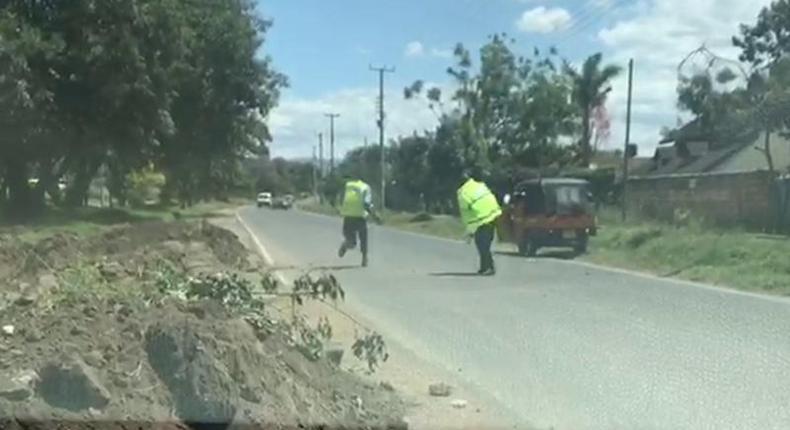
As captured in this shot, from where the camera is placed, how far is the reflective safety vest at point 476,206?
23.0 m

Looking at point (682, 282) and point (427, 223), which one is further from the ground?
point (682, 282)

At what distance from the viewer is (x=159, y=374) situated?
27.5ft

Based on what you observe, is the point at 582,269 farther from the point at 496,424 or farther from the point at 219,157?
the point at 219,157

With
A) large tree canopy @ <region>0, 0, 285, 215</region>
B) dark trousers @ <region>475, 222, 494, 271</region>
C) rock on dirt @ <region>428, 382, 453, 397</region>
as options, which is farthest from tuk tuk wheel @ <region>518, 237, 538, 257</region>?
rock on dirt @ <region>428, 382, 453, 397</region>

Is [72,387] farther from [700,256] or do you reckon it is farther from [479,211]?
[700,256]

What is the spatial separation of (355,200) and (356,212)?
23 centimetres

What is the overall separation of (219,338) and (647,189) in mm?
45784

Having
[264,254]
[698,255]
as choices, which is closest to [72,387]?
[698,255]

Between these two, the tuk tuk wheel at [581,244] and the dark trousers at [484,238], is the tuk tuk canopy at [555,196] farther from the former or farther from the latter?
the dark trousers at [484,238]

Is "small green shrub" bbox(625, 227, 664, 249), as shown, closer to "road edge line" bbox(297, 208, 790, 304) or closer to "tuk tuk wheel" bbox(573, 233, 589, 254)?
"tuk tuk wheel" bbox(573, 233, 589, 254)

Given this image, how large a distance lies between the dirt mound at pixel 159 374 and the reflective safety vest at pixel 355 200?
1445 cm

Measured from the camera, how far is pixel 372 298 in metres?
19.2

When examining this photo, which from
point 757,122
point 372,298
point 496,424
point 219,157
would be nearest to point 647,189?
point 757,122

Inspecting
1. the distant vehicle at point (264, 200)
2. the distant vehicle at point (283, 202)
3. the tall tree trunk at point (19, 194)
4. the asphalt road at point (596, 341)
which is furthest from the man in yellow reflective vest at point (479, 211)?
the distant vehicle at point (264, 200)
